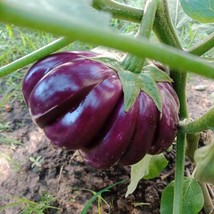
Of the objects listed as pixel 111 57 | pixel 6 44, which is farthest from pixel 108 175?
pixel 6 44

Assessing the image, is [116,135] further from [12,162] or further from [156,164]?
[12,162]

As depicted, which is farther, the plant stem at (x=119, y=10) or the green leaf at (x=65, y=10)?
the plant stem at (x=119, y=10)

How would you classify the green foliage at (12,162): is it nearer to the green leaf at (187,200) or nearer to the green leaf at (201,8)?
the green leaf at (187,200)

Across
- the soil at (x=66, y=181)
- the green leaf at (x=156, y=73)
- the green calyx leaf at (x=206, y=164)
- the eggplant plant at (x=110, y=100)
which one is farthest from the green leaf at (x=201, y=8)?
the soil at (x=66, y=181)

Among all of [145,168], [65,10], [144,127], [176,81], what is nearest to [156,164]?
[145,168]

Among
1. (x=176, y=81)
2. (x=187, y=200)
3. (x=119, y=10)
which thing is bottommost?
(x=187, y=200)

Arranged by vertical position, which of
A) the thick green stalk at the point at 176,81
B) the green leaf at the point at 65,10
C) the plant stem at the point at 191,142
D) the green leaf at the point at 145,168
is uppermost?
the green leaf at the point at 65,10

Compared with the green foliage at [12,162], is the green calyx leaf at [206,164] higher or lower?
higher
